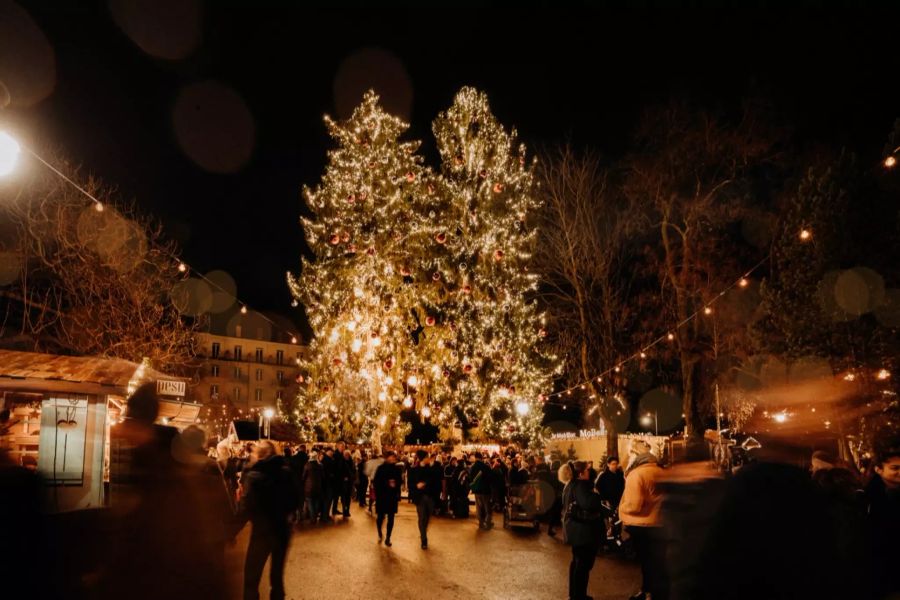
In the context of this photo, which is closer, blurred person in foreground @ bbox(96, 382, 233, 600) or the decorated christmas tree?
blurred person in foreground @ bbox(96, 382, 233, 600)

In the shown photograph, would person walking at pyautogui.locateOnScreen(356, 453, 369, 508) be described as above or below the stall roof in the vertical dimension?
below

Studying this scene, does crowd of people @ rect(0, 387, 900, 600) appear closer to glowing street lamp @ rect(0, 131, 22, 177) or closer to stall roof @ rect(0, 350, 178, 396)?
glowing street lamp @ rect(0, 131, 22, 177)

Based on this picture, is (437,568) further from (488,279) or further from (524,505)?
(488,279)

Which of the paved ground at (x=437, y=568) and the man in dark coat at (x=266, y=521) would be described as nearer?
the man in dark coat at (x=266, y=521)

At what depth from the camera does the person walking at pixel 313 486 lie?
1773cm

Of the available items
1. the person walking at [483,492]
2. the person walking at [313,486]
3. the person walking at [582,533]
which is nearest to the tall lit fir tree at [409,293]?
the person walking at [313,486]

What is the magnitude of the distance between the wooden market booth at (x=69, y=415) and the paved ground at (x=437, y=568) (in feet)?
10.8

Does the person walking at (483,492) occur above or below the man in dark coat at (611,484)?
below

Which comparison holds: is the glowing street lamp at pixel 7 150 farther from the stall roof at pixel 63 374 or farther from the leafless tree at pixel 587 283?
the leafless tree at pixel 587 283

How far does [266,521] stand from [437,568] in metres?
4.82

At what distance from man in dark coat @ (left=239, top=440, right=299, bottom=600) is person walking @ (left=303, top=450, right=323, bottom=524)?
10.7 metres

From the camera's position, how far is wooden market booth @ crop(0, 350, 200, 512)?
A: 13.1 meters

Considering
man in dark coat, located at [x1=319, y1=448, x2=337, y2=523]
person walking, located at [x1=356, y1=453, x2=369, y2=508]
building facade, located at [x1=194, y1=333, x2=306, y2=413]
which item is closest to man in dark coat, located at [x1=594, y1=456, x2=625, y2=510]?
man in dark coat, located at [x1=319, y1=448, x2=337, y2=523]

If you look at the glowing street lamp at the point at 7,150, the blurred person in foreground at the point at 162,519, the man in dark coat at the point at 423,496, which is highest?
the glowing street lamp at the point at 7,150
